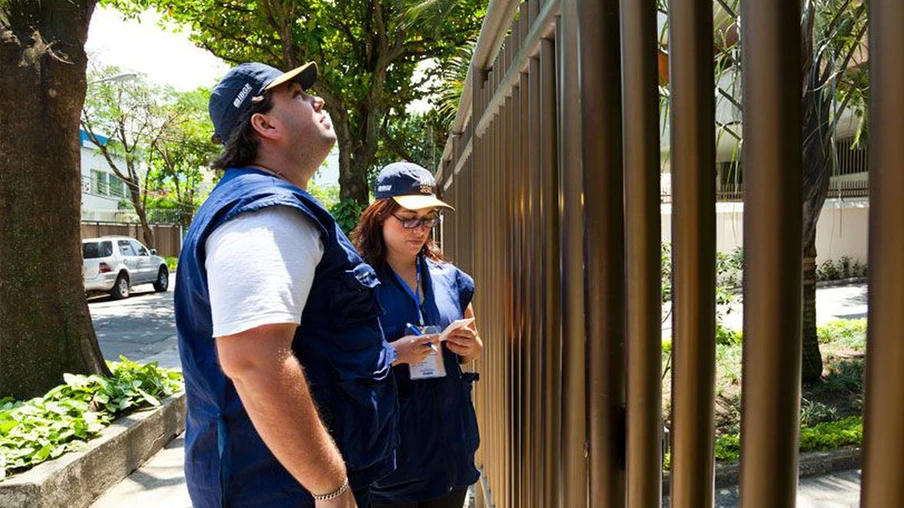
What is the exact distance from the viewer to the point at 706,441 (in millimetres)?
920

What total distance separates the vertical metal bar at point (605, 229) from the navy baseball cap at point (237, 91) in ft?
3.25

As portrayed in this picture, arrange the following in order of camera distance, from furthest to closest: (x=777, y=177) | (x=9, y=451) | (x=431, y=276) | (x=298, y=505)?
1. (x=9, y=451)
2. (x=431, y=276)
3. (x=298, y=505)
4. (x=777, y=177)

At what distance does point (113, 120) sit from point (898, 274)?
106 ft

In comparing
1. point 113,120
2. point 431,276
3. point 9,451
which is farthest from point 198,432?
point 113,120

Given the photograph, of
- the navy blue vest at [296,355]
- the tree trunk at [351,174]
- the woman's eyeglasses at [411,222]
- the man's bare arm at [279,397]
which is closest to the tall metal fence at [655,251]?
the navy blue vest at [296,355]

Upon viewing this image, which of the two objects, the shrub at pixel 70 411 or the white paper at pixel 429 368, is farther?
the shrub at pixel 70 411

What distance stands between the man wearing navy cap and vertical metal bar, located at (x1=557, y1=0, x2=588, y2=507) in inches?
23.7

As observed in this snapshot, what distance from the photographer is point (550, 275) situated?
160cm

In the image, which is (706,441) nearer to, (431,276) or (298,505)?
(298,505)

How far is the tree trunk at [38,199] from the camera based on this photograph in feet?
17.7

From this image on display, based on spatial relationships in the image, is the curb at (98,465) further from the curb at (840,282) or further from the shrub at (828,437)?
the curb at (840,282)

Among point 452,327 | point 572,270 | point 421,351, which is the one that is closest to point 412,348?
point 421,351

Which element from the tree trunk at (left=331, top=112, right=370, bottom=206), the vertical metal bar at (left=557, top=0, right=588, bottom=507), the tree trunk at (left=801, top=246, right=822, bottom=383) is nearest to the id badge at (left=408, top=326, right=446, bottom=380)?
the vertical metal bar at (left=557, top=0, right=588, bottom=507)

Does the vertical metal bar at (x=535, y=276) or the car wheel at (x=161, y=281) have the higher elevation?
the vertical metal bar at (x=535, y=276)
